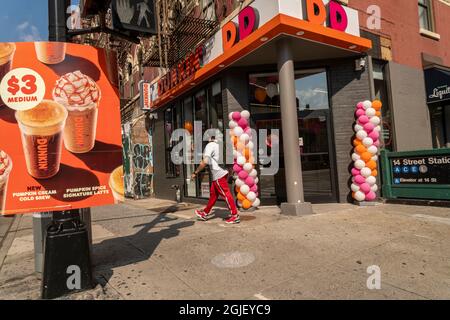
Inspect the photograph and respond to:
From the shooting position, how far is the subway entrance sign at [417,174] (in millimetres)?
7004

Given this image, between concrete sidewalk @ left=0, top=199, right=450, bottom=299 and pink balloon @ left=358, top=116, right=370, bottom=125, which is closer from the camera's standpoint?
concrete sidewalk @ left=0, top=199, right=450, bottom=299


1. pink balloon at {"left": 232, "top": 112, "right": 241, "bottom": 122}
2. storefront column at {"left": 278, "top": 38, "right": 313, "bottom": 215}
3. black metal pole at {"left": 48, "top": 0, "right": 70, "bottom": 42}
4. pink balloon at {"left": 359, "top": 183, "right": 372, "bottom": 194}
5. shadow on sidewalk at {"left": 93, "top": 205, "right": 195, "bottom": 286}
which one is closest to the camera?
black metal pole at {"left": 48, "top": 0, "right": 70, "bottom": 42}

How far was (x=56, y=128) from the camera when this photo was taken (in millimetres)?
3512

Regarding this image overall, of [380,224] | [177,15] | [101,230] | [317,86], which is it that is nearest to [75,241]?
[101,230]

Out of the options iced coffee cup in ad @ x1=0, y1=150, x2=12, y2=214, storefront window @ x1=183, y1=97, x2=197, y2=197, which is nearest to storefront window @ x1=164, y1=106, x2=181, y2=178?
storefront window @ x1=183, y1=97, x2=197, y2=197

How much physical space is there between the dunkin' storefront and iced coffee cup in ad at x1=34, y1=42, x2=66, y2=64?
13.9 ft

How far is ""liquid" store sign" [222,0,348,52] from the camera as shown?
6.97 metres

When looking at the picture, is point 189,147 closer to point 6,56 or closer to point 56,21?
point 56,21

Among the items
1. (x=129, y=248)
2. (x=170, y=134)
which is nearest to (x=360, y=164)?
(x=129, y=248)

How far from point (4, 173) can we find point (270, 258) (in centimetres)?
316

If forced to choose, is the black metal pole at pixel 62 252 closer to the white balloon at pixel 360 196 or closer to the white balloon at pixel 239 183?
the white balloon at pixel 239 183

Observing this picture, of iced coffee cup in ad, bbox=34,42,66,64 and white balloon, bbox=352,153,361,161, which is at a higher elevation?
iced coffee cup in ad, bbox=34,42,66,64

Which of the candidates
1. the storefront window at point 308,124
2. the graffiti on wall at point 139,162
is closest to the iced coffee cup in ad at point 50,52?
the storefront window at point 308,124

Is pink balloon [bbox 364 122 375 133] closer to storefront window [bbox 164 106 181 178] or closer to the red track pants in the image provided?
the red track pants
